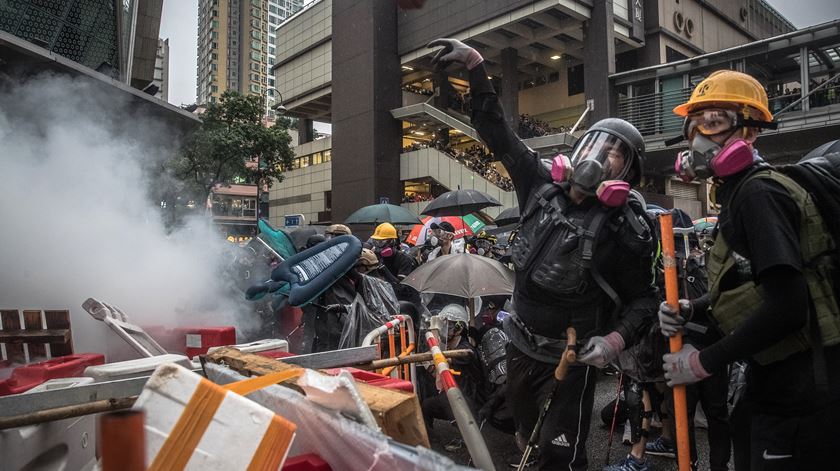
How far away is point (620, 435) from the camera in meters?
4.92

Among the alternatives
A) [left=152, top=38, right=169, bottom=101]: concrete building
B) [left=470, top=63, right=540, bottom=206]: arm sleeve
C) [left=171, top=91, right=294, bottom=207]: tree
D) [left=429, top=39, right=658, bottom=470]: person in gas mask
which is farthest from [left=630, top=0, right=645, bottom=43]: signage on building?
[left=470, top=63, right=540, bottom=206]: arm sleeve

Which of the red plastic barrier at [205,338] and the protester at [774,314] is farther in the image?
the red plastic barrier at [205,338]

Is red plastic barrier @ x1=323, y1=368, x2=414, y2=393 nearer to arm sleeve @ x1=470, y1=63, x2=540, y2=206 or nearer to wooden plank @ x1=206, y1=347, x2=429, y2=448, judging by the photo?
wooden plank @ x1=206, y1=347, x2=429, y2=448

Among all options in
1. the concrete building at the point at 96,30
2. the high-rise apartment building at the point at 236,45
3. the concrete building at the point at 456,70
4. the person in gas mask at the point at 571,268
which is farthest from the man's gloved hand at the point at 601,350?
the high-rise apartment building at the point at 236,45

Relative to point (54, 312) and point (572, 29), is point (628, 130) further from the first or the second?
point (572, 29)

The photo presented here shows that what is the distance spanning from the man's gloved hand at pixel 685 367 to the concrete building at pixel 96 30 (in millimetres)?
6816

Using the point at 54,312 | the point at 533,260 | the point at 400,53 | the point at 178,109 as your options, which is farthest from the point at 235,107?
the point at 533,260

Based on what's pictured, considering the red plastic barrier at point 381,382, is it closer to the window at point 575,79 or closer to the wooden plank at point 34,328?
the wooden plank at point 34,328

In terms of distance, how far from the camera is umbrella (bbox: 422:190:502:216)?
36.5 feet

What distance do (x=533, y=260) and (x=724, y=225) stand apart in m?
0.93

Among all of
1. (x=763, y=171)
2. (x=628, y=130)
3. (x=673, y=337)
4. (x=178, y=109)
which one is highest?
(x=178, y=109)

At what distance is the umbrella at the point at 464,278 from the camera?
467 centimetres

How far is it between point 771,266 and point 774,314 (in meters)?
0.17

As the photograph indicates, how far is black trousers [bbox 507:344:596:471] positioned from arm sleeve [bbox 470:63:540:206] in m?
0.97
